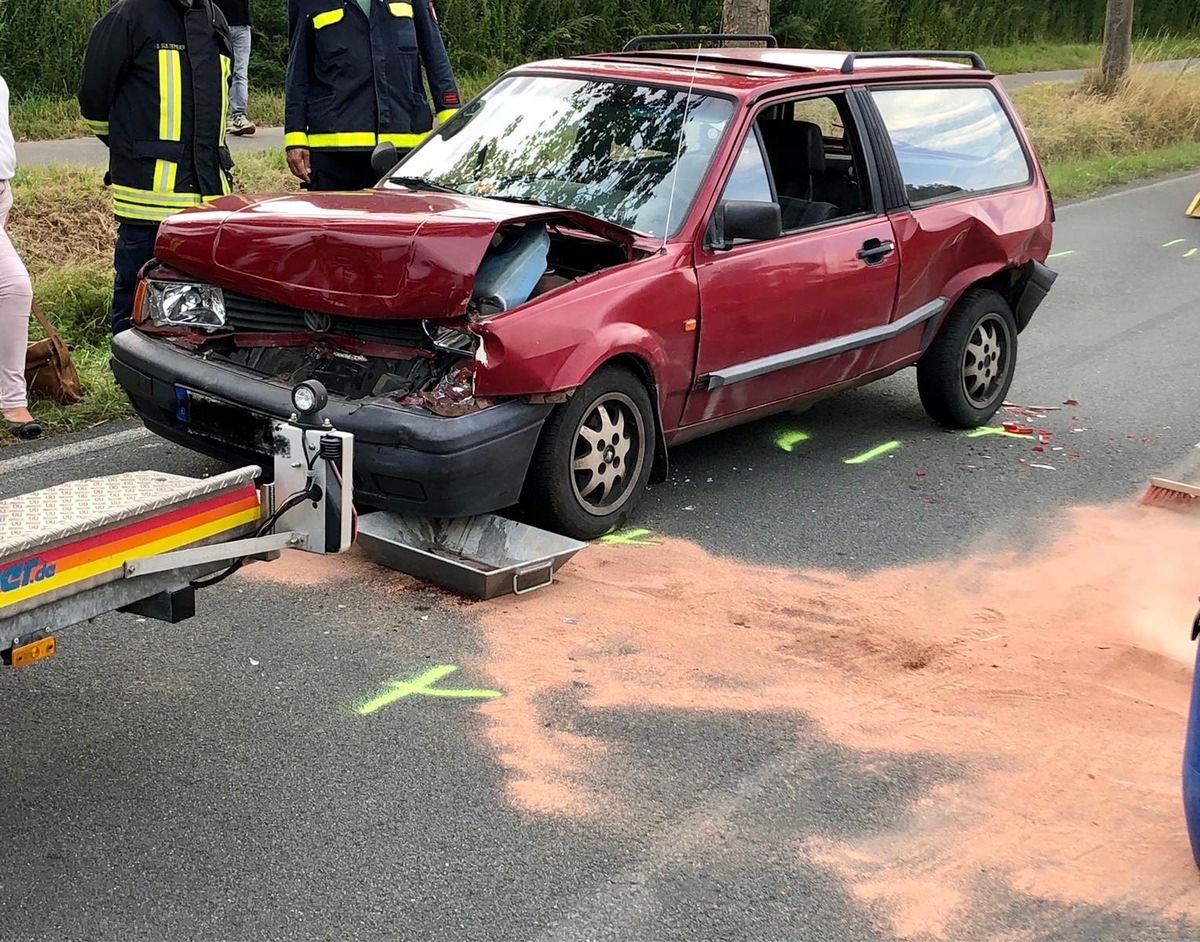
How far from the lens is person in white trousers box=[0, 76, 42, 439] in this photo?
616cm

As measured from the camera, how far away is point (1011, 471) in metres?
6.55

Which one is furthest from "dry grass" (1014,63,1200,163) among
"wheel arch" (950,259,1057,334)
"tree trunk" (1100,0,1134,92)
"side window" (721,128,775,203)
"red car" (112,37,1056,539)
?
"side window" (721,128,775,203)

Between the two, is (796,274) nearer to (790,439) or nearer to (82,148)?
(790,439)

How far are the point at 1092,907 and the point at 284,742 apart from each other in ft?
6.82

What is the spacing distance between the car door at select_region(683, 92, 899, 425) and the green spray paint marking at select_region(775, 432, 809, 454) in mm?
510

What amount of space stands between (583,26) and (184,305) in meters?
15.3

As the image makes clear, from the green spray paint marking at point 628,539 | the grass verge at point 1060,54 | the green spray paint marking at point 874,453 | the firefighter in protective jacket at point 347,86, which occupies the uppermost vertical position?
the grass verge at point 1060,54

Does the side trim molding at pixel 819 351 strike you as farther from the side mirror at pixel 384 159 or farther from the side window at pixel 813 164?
the side mirror at pixel 384 159

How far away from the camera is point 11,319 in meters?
6.18

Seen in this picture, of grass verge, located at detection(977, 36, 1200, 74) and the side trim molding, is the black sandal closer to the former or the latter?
the side trim molding

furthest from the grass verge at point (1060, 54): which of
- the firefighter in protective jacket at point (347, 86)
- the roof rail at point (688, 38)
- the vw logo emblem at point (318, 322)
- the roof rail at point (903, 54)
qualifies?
the vw logo emblem at point (318, 322)

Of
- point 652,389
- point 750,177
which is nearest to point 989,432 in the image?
point 750,177

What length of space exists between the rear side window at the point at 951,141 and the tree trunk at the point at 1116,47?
14.5m

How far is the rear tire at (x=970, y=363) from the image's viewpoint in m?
6.94
